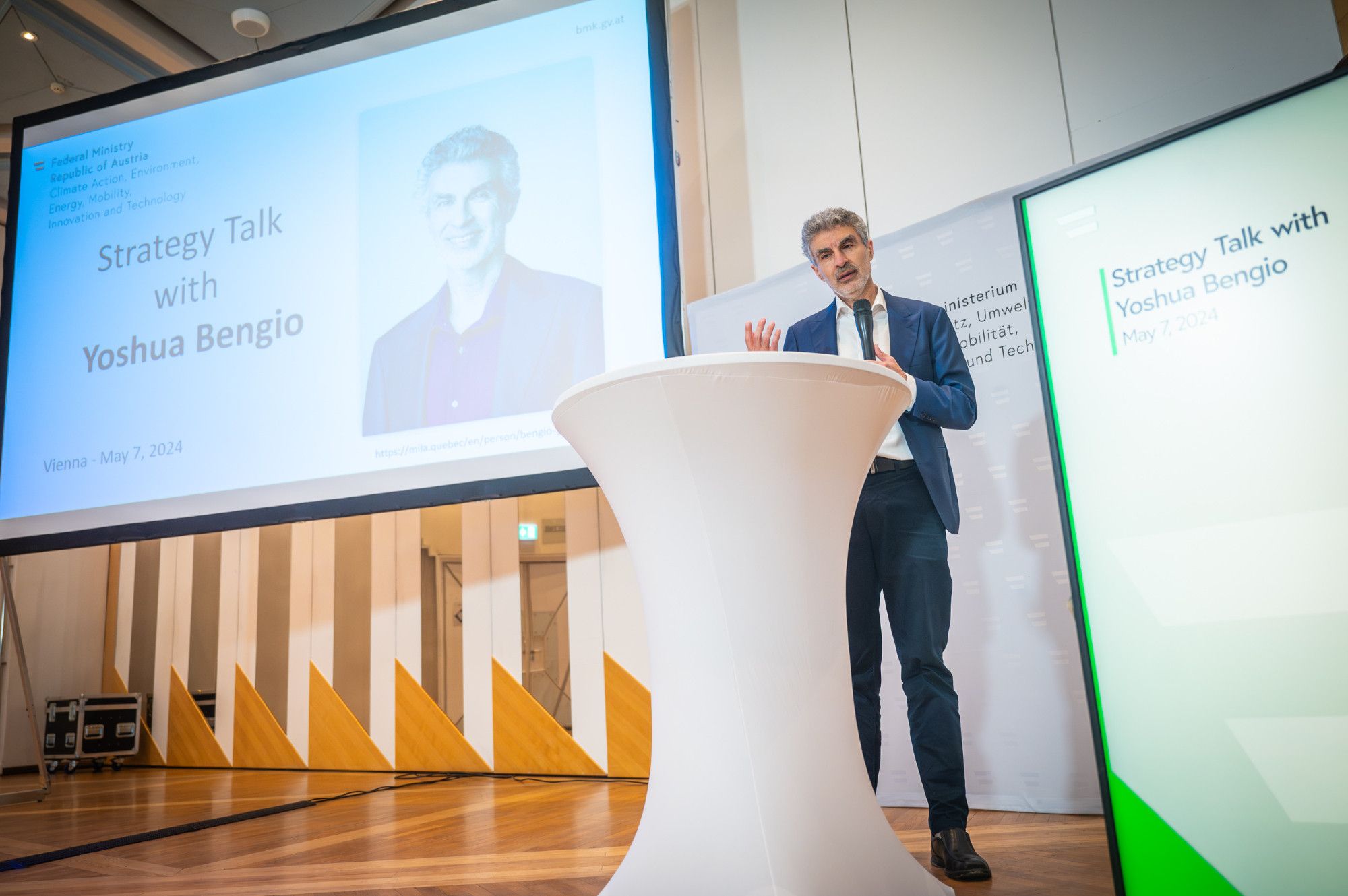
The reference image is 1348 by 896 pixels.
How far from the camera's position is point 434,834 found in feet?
7.19

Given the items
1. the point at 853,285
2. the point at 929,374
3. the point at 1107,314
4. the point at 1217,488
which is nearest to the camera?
the point at 1217,488

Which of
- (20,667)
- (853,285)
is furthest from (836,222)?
(20,667)

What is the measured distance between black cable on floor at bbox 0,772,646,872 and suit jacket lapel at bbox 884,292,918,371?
192 cm

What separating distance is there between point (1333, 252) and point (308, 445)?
261cm

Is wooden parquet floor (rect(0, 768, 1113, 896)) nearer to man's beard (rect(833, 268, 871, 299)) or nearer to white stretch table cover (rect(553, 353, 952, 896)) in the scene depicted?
white stretch table cover (rect(553, 353, 952, 896))

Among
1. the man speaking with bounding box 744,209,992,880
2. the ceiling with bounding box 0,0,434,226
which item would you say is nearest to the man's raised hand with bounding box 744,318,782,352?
the man speaking with bounding box 744,209,992,880

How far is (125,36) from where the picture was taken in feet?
12.7

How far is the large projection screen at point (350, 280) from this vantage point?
2707 mm

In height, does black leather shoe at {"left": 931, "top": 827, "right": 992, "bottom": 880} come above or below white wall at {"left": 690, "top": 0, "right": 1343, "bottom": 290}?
below

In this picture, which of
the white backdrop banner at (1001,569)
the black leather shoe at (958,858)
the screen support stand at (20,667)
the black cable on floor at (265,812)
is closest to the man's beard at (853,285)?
the white backdrop banner at (1001,569)

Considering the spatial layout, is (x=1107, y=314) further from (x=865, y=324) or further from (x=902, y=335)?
(x=902, y=335)

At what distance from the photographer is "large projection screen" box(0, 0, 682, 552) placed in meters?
2.71

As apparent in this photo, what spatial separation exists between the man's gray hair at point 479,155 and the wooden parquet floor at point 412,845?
188 centimetres

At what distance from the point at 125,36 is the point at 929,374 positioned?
3.92 metres
